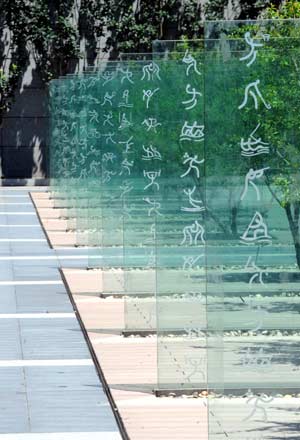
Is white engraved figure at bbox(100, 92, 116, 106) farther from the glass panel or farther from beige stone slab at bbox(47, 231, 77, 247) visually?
the glass panel

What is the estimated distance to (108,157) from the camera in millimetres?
14492

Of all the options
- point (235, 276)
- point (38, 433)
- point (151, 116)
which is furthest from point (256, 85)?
point (151, 116)

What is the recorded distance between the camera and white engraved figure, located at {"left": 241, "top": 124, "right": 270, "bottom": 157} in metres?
6.94

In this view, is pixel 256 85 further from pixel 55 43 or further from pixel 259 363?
pixel 55 43

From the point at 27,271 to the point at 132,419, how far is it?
8878mm

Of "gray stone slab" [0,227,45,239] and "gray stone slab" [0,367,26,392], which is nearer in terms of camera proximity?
"gray stone slab" [0,367,26,392]

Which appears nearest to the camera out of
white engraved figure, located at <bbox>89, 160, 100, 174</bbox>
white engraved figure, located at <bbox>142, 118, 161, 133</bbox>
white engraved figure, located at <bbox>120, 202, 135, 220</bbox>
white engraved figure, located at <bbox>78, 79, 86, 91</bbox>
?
white engraved figure, located at <bbox>142, 118, 161, 133</bbox>

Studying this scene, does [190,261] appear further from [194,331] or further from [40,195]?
[40,195]

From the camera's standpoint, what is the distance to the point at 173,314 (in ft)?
32.7

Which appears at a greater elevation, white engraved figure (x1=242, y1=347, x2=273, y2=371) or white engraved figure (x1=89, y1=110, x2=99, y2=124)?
white engraved figure (x1=89, y1=110, x2=99, y2=124)

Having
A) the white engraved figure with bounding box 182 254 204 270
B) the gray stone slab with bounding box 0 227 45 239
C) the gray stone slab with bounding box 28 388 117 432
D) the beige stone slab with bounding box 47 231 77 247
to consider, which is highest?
the white engraved figure with bounding box 182 254 204 270

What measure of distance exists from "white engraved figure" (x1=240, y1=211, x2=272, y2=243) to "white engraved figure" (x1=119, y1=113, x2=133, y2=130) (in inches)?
226

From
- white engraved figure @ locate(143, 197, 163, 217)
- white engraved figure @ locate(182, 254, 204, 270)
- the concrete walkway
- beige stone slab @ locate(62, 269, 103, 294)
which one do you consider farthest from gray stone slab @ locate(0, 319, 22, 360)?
beige stone slab @ locate(62, 269, 103, 294)

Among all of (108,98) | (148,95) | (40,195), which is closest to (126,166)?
(148,95)
